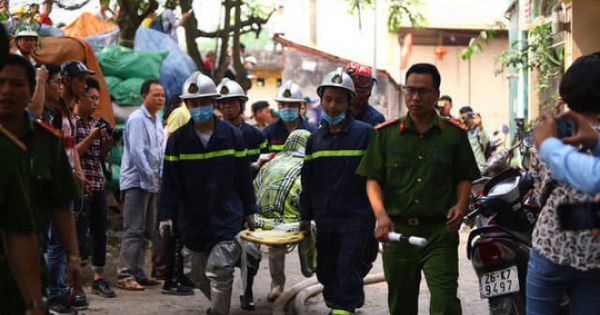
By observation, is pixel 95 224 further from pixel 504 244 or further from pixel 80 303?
pixel 504 244

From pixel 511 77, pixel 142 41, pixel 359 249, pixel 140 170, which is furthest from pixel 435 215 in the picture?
pixel 511 77

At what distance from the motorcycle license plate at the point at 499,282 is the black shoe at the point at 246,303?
3511 mm

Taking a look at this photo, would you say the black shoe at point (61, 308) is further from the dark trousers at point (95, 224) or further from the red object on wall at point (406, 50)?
the red object on wall at point (406, 50)

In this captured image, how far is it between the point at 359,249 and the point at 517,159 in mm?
13087

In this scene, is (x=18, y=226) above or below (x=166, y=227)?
above

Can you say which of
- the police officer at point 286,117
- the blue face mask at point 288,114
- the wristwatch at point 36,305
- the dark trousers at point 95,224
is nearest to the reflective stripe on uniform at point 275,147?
the police officer at point 286,117

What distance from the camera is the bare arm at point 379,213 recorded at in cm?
670

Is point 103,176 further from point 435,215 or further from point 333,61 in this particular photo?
point 333,61

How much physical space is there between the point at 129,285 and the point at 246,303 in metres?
1.58

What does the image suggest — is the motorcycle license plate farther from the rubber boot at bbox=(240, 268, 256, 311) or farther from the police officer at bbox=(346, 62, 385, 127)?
the rubber boot at bbox=(240, 268, 256, 311)

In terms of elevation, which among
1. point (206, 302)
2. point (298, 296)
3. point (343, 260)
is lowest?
point (206, 302)

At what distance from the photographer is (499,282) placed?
6.99m

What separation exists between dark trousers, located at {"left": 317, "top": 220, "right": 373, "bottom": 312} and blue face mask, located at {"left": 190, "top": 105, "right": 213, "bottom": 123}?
1704 mm

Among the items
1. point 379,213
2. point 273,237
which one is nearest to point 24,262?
point 379,213
